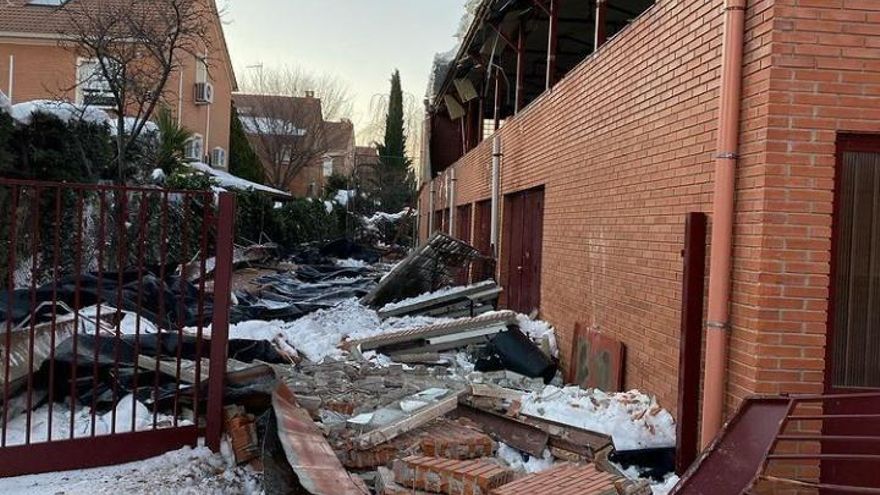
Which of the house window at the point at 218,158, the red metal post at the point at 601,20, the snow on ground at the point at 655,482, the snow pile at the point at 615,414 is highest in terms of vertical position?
the house window at the point at 218,158

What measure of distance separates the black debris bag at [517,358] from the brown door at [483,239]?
4.16m

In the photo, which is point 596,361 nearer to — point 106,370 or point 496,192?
point 106,370

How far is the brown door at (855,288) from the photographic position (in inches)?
169

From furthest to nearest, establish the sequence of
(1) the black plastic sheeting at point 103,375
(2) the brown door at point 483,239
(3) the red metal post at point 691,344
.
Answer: (2) the brown door at point 483,239 → (1) the black plastic sheeting at point 103,375 → (3) the red metal post at point 691,344

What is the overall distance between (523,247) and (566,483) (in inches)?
261

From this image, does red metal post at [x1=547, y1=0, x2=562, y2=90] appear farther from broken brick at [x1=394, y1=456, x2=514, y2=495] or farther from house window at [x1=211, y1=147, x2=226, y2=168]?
house window at [x1=211, y1=147, x2=226, y2=168]

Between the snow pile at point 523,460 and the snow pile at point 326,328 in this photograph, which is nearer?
the snow pile at point 523,460

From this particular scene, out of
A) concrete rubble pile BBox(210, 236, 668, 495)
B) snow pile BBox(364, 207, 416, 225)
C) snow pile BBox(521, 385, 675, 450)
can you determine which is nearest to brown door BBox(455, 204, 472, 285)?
concrete rubble pile BBox(210, 236, 668, 495)

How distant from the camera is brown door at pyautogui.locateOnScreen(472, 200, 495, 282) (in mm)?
12281

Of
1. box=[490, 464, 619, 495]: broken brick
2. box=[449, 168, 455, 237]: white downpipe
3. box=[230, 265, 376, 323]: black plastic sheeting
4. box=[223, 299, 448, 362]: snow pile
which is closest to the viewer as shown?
box=[490, 464, 619, 495]: broken brick

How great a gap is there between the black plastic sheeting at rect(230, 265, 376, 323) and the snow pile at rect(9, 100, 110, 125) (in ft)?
12.6

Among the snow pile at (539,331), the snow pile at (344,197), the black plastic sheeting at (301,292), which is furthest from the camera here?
the snow pile at (344,197)

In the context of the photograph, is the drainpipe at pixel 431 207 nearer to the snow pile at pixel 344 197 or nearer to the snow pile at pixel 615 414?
the snow pile at pixel 344 197

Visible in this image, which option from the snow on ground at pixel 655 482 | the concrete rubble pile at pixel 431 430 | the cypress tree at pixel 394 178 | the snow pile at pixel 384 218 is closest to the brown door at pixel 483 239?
the concrete rubble pile at pixel 431 430
